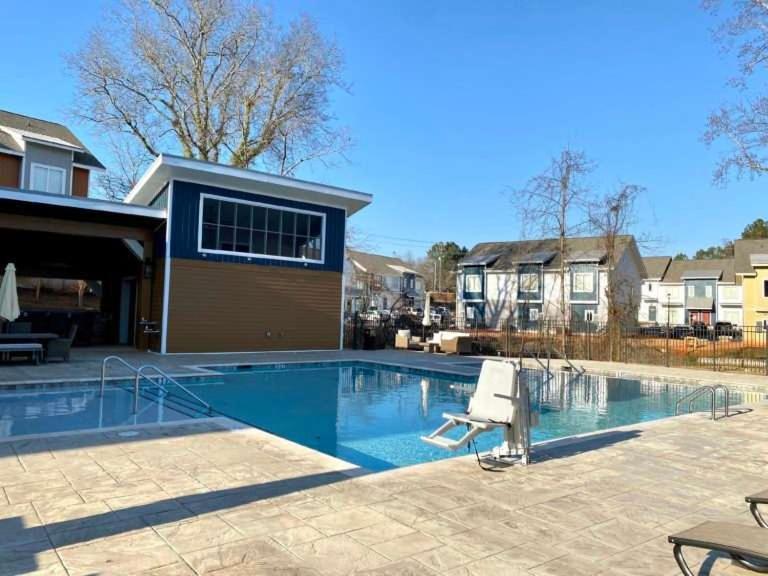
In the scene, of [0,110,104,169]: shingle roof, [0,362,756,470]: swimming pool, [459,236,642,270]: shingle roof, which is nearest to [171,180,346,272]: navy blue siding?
[0,362,756,470]: swimming pool

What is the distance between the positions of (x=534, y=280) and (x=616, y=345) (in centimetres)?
1989

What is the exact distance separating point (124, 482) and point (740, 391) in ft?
41.0

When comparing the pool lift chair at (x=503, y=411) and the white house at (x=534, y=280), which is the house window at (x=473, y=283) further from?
the pool lift chair at (x=503, y=411)

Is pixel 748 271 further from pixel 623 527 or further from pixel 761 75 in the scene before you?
pixel 623 527

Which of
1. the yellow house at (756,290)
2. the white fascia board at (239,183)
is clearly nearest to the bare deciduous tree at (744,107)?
the white fascia board at (239,183)

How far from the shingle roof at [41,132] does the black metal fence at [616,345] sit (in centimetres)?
1305

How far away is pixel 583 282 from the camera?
1385 inches

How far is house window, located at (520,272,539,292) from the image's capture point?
36969mm

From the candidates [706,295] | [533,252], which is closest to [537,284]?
[533,252]

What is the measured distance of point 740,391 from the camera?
1194 centimetres

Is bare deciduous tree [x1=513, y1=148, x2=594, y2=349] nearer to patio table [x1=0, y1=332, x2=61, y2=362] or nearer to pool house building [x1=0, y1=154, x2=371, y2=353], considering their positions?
pool house building [x1=0, y1=154, x2=371, y2=353]

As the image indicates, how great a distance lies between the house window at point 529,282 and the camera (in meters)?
37.0

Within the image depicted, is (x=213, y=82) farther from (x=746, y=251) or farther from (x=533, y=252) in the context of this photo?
(x=746, y=251)

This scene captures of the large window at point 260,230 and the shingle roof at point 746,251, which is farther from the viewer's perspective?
the shingle roof at point 746,251
